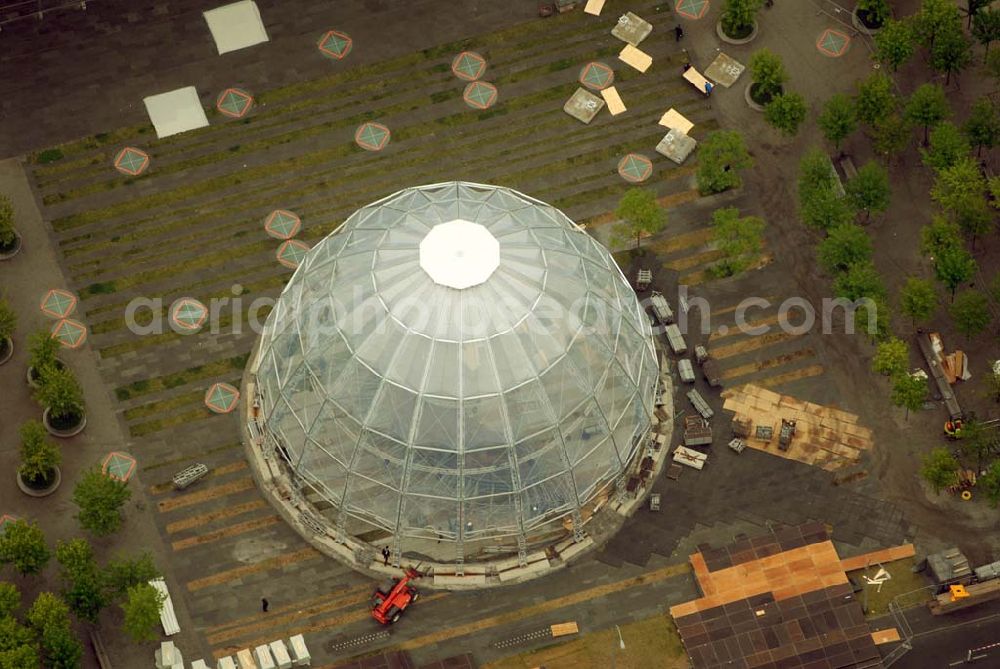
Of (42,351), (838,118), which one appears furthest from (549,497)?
(42,351)

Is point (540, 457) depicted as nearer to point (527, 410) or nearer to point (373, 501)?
point (527, 410)

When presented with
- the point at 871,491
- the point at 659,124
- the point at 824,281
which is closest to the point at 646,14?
the point at 659,124

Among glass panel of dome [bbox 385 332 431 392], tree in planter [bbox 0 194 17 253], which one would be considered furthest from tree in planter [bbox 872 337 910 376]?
tree in planter [bbox 0 194 17 253]

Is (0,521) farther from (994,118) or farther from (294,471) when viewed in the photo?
(994,118)

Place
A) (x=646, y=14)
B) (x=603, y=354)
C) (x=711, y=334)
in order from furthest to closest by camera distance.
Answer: (x=646, y=14) < (x=711, y=334) < (x=603, y=354)

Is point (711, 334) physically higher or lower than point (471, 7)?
lower

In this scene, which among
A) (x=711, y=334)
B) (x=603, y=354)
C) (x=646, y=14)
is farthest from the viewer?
(x=646, y=14)

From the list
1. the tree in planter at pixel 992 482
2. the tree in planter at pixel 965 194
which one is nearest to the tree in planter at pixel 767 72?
the tree in planter at pixel 965 194
